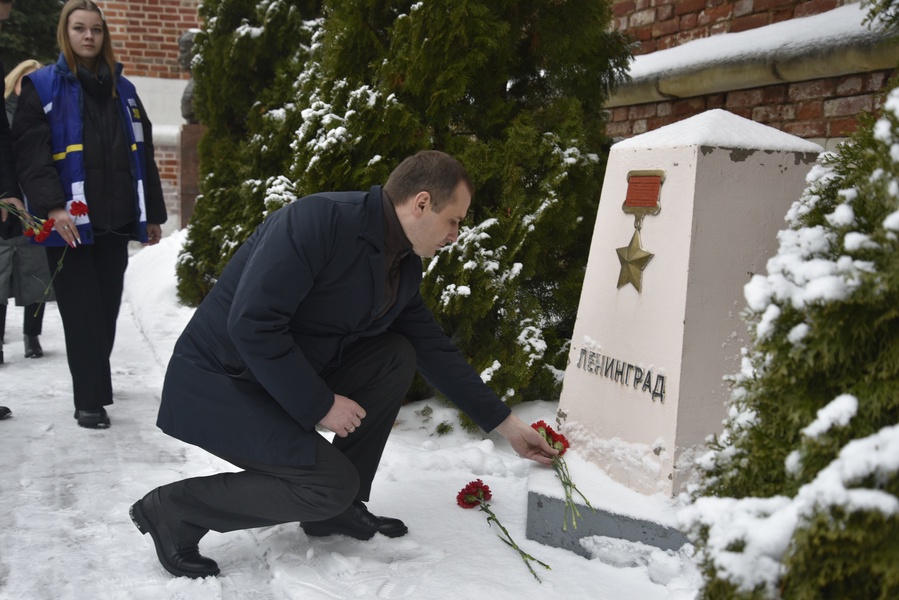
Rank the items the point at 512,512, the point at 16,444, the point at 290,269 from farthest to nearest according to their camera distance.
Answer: the point at 16,444 → the point at 512,512 → the point at 290,269

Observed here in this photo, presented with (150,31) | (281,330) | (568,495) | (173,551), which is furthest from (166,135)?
(568,495)

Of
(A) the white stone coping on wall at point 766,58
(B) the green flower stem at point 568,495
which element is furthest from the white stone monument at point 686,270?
(A) the white stone coping on wall at point 766,58

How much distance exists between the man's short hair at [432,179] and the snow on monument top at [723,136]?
1.99 feet

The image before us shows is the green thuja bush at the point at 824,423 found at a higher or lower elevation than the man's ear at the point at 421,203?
lower

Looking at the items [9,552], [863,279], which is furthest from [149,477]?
[863,279]

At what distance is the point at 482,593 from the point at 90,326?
91.3 inches

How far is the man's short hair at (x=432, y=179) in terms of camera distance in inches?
89.4

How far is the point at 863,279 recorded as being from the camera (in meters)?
1.30

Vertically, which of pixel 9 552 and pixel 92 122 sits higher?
pixel 92 122

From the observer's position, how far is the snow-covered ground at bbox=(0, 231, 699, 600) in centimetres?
229

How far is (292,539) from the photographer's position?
2.57m

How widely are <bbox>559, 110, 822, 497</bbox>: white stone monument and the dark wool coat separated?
28.2 inches

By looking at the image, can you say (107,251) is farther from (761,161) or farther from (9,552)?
(761,161)

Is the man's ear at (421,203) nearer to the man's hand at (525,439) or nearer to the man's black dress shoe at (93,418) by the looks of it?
the man's hand at (525,439)
